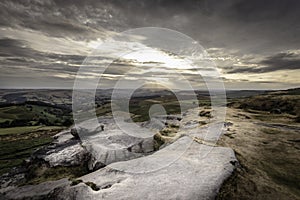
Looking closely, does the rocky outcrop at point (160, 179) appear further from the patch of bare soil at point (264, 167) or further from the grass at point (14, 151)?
the grass at point (14, 151)

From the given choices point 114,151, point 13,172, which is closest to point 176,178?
point 114,151

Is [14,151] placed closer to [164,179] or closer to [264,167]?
[164,179]

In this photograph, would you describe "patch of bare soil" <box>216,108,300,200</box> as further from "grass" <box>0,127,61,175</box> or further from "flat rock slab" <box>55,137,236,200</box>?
"grass" <box>0,127,61,175</box>

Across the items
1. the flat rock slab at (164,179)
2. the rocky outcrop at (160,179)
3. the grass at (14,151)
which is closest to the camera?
the flat rock slab at (164,179)

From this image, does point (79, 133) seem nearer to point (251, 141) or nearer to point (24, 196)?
point (24, 196)

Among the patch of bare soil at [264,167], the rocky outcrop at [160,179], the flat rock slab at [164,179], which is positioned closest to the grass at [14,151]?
the rocky outcrop at [160,179]

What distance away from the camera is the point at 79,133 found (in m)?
47.4

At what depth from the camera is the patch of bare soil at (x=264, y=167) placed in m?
17.5

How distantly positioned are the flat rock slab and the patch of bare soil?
1244 mm

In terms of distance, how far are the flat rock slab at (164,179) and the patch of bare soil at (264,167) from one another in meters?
1.24

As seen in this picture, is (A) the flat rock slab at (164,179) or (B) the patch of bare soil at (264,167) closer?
(A) the flat rock slab at (164,179)

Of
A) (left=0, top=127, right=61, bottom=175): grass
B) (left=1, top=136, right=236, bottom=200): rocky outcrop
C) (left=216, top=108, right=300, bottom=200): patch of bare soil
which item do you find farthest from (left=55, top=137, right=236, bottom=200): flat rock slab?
(left=0, top=127, right=61, bottom=175): grass

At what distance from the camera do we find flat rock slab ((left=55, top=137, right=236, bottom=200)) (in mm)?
17320

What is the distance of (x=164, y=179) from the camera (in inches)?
772
